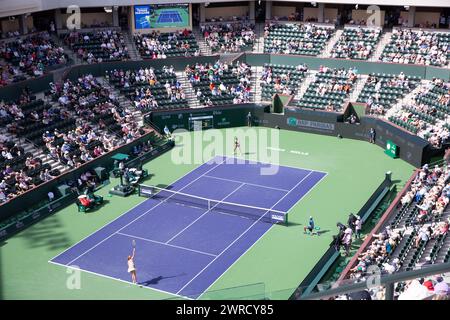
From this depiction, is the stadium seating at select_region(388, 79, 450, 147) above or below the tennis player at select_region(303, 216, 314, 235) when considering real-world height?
above

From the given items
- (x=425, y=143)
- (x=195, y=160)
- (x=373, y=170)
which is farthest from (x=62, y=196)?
(x=425, y=143)

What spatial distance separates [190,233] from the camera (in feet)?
102

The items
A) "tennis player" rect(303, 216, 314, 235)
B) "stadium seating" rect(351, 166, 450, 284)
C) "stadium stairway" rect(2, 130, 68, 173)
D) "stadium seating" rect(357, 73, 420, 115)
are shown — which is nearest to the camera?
"stadium seating" rect(351, 166, 450, 284)

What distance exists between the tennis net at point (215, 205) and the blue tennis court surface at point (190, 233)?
34 cm

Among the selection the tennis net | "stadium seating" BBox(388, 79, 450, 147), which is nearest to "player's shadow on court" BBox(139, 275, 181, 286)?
the tennis net

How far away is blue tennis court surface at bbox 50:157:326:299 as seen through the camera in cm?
2723

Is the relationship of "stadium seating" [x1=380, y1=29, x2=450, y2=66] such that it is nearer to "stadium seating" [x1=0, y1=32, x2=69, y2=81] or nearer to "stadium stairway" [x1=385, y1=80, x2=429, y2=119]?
"stadium stairway" [x1=385, y1=80, x2=429, y2=119]

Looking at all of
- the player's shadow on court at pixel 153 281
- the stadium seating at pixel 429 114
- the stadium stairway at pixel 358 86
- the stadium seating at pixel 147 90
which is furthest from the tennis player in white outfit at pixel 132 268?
the stadium stairway at pixel 358 86

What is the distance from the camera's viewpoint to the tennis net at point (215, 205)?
32.2 meters

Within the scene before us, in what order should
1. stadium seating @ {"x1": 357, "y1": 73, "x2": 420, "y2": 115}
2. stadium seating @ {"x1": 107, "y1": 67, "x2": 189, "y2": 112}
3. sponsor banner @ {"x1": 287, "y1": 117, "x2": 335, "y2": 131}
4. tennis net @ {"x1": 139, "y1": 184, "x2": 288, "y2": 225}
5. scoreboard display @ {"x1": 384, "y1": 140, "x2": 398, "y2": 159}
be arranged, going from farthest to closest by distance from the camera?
stadium seating @ {"x1": 107, "y1": 67, "x2": 189, "y2": 112}
sponsor banner @ {"x1": 287, "y1": 117, "x2": 335, "y2": 131}
stadium seating @ {"x1": 357, "y1": 73, "x2": 420, "y2": 115}
scoreboard display @ {"x1": 384, "y1": 140, "x2": 398, "y2": 159}
tennis net @ {"x1": 139, "y1": 184, "x2": 288, "y2": 225}

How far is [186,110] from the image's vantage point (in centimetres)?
4775

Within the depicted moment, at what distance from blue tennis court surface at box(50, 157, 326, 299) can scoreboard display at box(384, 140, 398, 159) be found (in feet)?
20.4

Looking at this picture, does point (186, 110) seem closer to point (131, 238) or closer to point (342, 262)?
point (131, 238)

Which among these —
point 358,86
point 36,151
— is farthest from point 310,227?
point 358,86
